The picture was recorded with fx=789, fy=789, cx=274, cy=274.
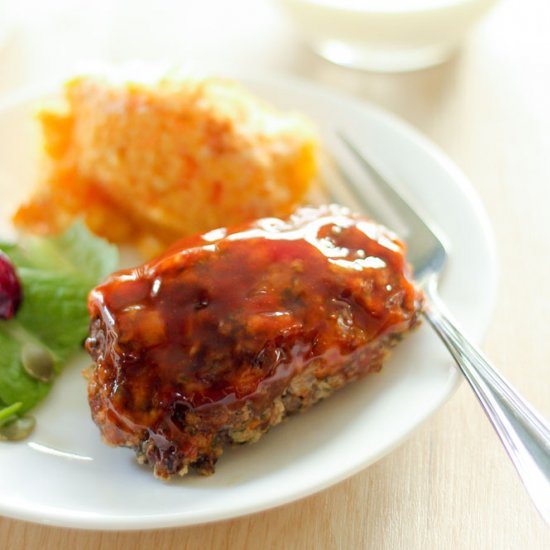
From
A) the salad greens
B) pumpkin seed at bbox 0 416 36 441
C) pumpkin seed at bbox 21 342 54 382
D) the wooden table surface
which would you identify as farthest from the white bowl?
pumpkin seed at bbox 0 416 36 441

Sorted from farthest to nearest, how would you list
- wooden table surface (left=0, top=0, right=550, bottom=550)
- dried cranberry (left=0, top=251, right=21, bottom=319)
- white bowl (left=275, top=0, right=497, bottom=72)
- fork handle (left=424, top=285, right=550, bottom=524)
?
white bowl (left=275, top=0, right=497, bottom=72) < dried cranberry (left=0, top=251, right=21, bottom=319) < wooden table surface (left=0, top=0, right=550, bottom=550) < fork handle (left=424, top=285, right=550, bottom=524)

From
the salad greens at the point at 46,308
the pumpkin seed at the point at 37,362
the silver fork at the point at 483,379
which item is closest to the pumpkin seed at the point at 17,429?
the salad greens at the point at 46,308

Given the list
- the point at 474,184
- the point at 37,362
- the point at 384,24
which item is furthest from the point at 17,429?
the point at 384,24

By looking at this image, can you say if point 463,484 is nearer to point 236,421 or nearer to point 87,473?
point 236,421

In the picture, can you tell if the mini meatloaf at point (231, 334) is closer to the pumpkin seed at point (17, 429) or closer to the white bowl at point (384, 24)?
the pumpkin seed at point (17, 429)

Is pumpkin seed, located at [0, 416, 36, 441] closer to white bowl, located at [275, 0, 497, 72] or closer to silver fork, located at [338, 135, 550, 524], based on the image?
silver fork, located at [338, 135, 550, 524]

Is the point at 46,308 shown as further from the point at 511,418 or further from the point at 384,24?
the point at 384,24
